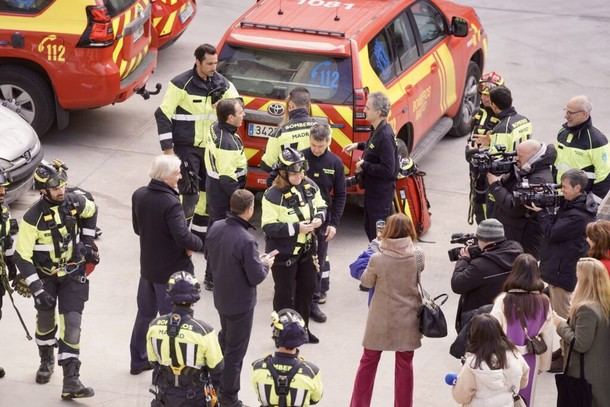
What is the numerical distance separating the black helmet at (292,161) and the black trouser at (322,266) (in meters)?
0.80

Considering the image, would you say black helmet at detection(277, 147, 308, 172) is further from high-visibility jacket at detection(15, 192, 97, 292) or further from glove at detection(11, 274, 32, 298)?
glove at detection(11, 274, 32, 298)

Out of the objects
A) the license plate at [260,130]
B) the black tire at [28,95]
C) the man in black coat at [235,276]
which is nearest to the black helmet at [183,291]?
the man in black coat at [235,276]

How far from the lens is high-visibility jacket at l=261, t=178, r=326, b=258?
35.3ft

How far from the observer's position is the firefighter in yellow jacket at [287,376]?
8.54 metres

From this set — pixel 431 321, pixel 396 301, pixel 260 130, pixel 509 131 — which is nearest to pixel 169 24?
pixel 260 130

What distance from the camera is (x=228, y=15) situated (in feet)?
62.8

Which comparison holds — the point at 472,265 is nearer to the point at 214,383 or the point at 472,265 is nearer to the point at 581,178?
the point at 581,178

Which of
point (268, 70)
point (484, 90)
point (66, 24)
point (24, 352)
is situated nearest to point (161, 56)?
point (66, 24)

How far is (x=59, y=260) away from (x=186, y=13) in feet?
23.8

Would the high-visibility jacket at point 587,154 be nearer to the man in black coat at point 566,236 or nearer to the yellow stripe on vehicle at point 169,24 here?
the man in black coat at point 566,236

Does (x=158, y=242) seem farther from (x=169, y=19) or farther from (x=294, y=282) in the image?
(x=169, y=19)

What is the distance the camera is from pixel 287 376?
8.55m

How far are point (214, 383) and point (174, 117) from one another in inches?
135

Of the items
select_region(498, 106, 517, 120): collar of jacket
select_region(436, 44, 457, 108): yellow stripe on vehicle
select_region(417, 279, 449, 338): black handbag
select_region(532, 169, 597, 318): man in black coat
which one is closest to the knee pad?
select_region(417, 279, 449, 338): black handbag
